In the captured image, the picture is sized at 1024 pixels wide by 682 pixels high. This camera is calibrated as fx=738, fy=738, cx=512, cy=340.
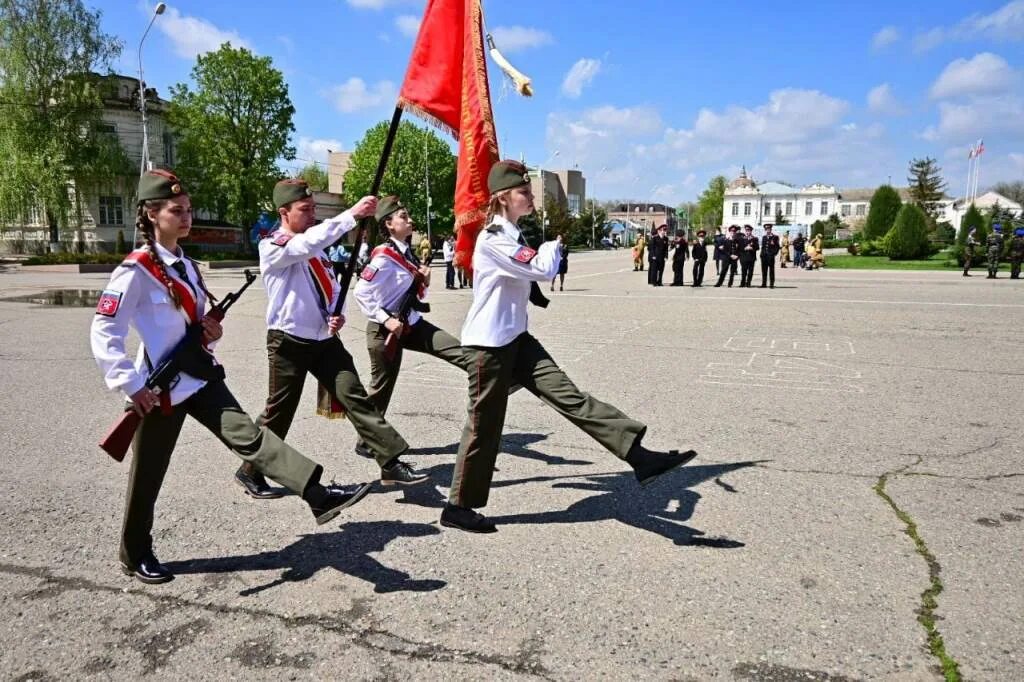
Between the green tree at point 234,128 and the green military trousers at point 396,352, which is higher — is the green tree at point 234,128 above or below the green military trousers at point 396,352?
above

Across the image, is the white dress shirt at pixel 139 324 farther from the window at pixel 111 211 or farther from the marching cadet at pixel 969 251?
the window at pixel 111 211

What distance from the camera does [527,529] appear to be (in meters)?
3.96

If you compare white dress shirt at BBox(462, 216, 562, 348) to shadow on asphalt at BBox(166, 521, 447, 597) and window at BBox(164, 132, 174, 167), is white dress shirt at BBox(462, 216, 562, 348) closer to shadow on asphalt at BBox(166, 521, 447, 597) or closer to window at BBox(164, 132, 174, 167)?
shadow on asphalt at BBox(166, 521, 447, 597)

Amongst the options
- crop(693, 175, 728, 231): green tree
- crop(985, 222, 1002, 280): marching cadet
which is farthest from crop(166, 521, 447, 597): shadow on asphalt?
crop(693, 175, 728, 231): green tree

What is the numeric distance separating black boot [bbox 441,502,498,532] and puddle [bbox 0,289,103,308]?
15606 mm

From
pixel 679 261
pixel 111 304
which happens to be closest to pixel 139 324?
pixel 111 304

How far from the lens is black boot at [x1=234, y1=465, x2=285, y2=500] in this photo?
4.40 m

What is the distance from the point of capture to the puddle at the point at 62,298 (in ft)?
56.6

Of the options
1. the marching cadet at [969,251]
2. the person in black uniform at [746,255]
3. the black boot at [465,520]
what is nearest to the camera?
the black boot at [465,520]

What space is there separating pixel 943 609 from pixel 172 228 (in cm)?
372

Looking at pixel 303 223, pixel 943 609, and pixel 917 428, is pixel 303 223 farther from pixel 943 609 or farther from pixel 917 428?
pixel 917 428

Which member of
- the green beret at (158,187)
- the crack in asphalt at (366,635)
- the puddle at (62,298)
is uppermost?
the green beret at (158,187)

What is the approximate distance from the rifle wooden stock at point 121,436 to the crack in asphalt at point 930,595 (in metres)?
3.31

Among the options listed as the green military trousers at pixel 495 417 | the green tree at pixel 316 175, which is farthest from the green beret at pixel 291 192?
the green tree at pixel 316 175
